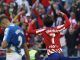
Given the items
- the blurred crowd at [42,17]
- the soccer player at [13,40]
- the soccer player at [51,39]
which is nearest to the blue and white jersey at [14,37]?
the soccer player at [13,40]

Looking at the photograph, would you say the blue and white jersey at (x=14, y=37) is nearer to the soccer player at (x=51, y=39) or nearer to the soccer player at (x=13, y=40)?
the soccer player at (x=13, y=40)

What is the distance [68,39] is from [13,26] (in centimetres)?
497

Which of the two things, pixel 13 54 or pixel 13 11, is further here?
pixel 13 11

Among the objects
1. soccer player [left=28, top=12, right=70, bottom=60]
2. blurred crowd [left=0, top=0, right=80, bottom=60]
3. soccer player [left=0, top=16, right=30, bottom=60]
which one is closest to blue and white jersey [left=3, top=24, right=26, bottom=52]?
soccer player [left=0, top=16, right=30, bottom=60]

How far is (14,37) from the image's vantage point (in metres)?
8.74

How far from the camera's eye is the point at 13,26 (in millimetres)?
8766

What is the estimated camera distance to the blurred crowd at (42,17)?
43.2 feet

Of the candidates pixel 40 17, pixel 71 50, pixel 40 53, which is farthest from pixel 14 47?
pixel 40 17

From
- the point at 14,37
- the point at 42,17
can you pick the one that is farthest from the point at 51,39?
the point at 42,17

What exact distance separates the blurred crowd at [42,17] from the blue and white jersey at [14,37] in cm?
228

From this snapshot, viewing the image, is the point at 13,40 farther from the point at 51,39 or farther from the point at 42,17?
the point at 42,17

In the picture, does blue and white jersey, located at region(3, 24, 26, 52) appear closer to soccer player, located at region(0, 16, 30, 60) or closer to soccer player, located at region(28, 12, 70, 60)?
soccer player, located at region(0, 16, 30, 60)

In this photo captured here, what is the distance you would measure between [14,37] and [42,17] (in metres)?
6.01

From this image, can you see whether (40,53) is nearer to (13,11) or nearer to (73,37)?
(73,37)
